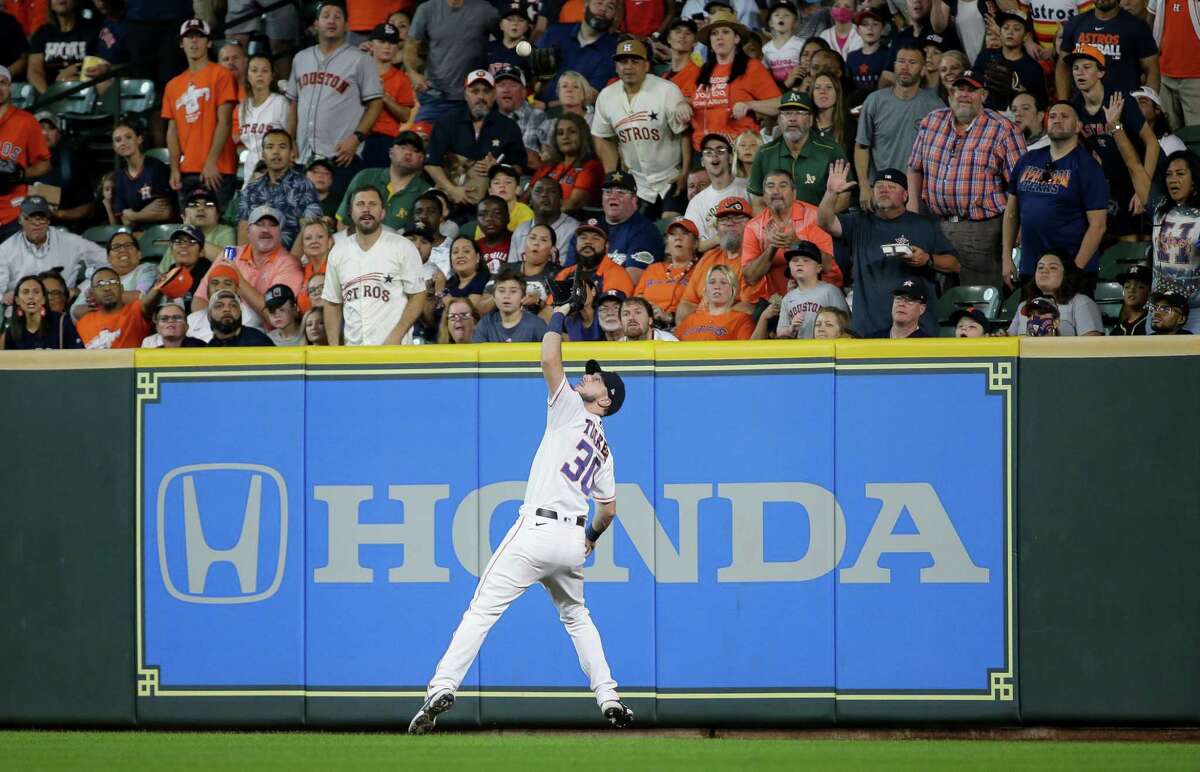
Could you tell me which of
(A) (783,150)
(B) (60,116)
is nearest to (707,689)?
(A) (783,150)

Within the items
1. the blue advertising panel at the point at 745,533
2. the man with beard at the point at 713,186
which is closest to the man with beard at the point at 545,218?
the man with beard at the point at 713,186

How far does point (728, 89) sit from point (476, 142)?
8.32 feet

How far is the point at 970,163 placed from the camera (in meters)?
13.2

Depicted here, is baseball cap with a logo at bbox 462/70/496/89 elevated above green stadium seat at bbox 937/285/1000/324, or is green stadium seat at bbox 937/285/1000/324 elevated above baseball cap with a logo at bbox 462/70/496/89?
baseball cap with a logo at bbox 462/70/496/89

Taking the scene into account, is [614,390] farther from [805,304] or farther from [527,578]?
[805,304]

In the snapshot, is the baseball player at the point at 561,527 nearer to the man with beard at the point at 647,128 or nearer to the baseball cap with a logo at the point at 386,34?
the man with beard at the point at 647,128

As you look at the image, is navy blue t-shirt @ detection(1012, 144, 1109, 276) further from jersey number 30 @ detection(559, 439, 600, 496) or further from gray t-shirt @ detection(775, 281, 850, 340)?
jersey number 30 @ detection(559, 439, 600, 496)

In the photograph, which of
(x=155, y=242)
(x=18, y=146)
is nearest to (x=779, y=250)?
(x=155, y=242)

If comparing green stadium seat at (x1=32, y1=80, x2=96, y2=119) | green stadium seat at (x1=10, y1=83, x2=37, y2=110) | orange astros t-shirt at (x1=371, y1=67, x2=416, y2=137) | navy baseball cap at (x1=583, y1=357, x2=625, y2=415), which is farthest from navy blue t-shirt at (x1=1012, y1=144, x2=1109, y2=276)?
green stadium seat at (x1=10, y1=83, x2=37, y2=110)

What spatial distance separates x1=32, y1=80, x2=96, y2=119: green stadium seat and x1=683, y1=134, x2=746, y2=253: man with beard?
27.0 ft

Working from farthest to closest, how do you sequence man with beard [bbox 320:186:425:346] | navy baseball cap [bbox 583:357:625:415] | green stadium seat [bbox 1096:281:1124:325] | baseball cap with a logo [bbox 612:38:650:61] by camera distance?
baseball cap with a logo [bbox 612:38:650:61], green stadium seat [bbox 1096:281:1124:325], man with beard [bbox 320:186:425:346], navy baseball cap [bbox 583:357:625:415]

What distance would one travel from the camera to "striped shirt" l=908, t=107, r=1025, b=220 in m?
13.1

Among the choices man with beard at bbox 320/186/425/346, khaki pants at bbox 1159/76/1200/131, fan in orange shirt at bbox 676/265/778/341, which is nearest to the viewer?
fan in orange shirt at bbox 676/265/778/341

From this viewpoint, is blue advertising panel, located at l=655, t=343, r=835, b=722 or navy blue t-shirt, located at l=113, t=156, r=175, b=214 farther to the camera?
navy blue t-shirt, located at l=113, t=156, r=175, b=214
